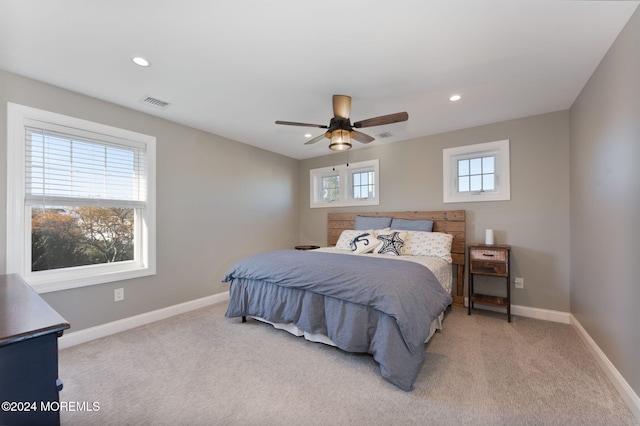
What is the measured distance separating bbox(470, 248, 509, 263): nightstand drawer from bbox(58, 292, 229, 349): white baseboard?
3.50 metres

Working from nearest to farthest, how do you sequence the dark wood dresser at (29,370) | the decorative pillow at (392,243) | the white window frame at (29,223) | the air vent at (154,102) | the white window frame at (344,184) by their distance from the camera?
1. the dark wood dresser at (29,370)
2. the white window frame at (29,223)
3. the air vent at (154,102)
4. the decorative pillow at (392,243)
5. the white window frame at (344,184)

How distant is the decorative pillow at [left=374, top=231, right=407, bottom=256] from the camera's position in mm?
3422

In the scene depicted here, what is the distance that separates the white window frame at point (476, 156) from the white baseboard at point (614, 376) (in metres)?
1.66

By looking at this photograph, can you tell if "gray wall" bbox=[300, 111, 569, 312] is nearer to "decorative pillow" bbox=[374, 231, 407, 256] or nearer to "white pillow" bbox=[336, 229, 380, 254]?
"decorative pillow" bbox=[374, 231, 407, 256]

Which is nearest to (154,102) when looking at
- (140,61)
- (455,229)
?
(140,61)

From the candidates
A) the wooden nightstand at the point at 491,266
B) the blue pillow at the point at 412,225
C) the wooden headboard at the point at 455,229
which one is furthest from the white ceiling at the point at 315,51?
the wooden nightstand at the point at 491,266

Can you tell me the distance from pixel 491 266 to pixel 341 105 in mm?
2503

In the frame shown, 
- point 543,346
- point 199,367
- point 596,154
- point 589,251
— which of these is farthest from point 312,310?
point 596,154

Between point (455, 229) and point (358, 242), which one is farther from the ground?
point (455, 229)

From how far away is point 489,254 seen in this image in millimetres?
3143

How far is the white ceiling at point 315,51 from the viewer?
1617 mm

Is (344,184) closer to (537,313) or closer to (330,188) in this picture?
(330,188)

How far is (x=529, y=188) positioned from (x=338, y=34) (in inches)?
116

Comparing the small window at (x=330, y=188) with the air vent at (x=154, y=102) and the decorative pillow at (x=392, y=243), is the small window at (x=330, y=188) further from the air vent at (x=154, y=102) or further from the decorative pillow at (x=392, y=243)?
the air vent at (x=154, y=102)
